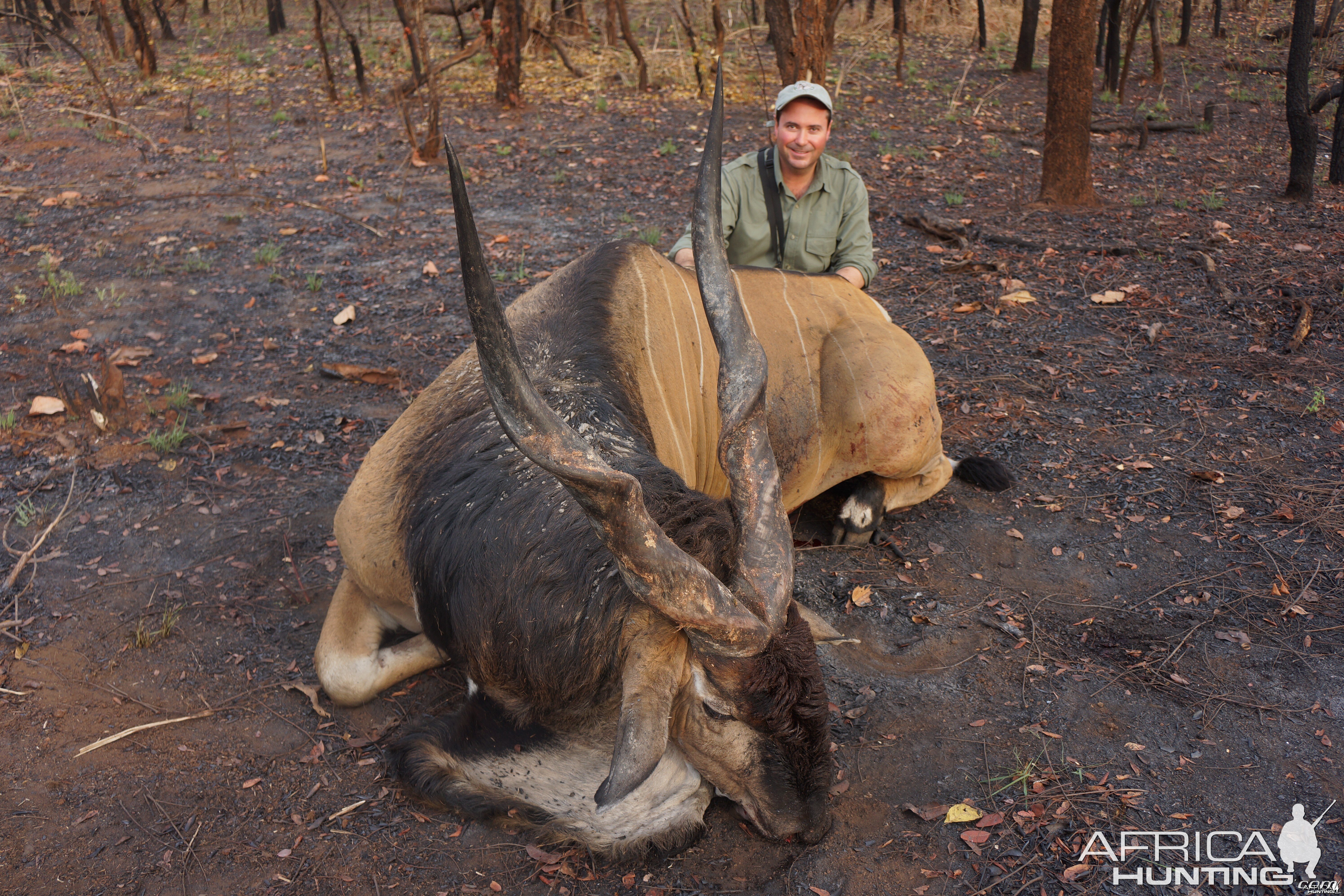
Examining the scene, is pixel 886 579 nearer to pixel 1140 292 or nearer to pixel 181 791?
pixel 181 791

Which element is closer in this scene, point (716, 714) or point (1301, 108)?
point (716, 714)

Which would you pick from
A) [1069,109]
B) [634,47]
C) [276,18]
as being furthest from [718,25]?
[276,18]

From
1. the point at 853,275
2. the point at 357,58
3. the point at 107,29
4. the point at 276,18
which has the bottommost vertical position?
the point at 853,275

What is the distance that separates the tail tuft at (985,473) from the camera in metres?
4.84

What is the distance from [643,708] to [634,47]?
12739 mm

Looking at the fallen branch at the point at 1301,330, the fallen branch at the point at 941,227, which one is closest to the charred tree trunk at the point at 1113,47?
the fallen branch at the point at 941,227

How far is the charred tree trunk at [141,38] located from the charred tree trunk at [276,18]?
3.77m

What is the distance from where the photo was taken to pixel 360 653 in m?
3.52

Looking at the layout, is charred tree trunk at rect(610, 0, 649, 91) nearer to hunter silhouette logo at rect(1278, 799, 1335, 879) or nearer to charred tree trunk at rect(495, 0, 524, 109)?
charred tree trunk at rect(495, 0, 524, 109)

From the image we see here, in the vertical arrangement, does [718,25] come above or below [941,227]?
above

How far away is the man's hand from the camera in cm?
538

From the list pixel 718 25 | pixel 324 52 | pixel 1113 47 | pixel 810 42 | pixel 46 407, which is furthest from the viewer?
pixel 1113 47

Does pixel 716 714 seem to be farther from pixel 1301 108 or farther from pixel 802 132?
pixel 1301 108

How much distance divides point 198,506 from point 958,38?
62.3 ft
